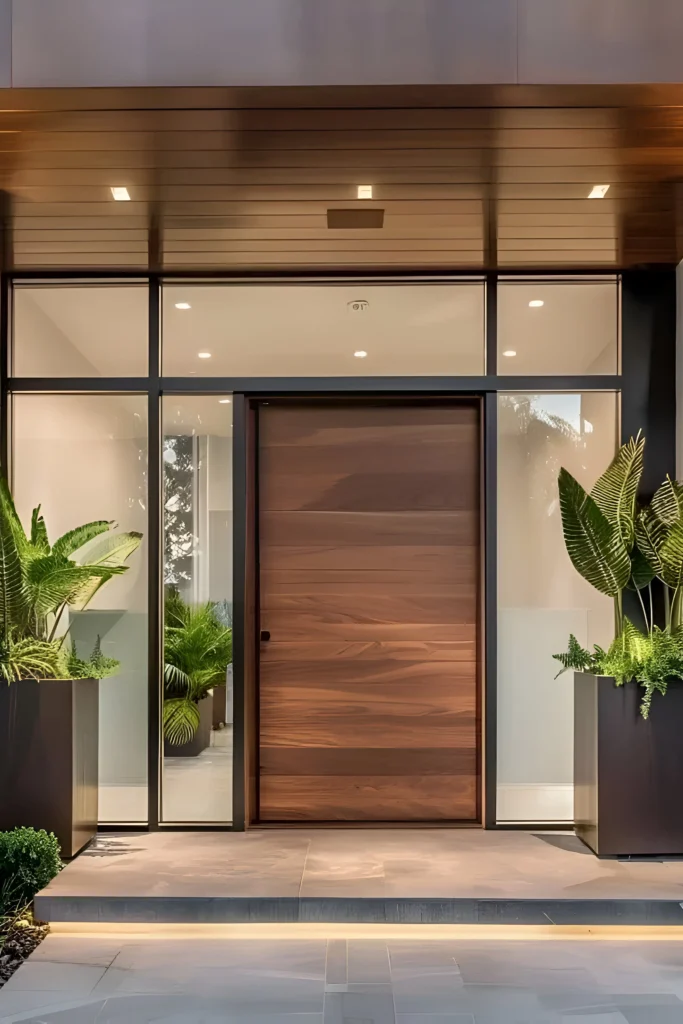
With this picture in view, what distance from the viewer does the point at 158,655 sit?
414cm

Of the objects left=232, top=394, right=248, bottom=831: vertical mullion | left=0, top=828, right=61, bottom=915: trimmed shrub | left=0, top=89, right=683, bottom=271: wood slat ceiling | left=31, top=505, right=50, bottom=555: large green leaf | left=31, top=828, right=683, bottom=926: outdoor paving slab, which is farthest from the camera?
left=232, top=394, right=248, bottom=831: vertical mullion

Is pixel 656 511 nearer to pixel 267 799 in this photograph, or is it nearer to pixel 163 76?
pixel 267 799

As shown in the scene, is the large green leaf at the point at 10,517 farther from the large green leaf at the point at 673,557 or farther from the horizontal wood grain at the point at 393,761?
the large green leaf at the point at 673,557

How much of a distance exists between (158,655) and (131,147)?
2.30 meters

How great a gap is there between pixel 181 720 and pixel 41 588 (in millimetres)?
1001

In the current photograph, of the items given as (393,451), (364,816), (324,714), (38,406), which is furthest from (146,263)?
A: (364,816)

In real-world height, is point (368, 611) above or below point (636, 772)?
above

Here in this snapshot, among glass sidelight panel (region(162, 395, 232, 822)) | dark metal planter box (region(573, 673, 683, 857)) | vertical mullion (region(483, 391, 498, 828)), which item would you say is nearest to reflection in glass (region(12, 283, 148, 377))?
glass sidelight panel (region(162, 395, 232, 822))

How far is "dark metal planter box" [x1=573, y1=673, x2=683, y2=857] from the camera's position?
3621 millimetres

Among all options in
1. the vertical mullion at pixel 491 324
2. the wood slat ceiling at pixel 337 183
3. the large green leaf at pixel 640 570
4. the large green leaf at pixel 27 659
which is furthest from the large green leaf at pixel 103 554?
the large green leaf at pixel 640 570

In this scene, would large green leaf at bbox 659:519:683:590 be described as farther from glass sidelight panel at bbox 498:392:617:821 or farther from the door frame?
the door frame

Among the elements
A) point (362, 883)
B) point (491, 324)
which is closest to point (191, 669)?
point (362, 883)

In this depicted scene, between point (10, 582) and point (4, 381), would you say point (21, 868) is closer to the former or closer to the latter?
point (10, 582)

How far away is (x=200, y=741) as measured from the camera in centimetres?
411
